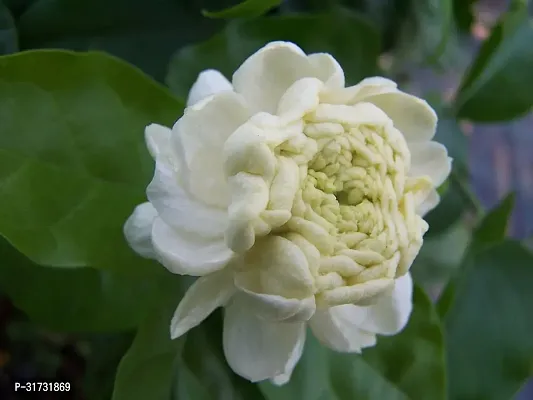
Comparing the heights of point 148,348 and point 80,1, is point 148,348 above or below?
below

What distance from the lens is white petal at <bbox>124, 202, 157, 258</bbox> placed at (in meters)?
0.31

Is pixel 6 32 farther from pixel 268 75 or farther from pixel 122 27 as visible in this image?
pixel 268 75

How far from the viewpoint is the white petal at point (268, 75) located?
301 mm

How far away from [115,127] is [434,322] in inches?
9.0

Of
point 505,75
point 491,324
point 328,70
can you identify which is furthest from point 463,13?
point 328,70

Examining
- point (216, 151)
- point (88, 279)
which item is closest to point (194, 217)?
point (216, 151)

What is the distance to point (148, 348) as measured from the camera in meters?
0.36

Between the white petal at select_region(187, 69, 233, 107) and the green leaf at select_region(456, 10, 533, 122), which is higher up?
the white petal at select_region(187, 69, 233, 107)

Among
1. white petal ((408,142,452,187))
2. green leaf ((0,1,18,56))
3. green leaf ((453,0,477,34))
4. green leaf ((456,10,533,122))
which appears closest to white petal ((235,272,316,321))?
white petal ((408,142,452,187))

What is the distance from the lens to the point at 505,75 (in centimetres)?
55

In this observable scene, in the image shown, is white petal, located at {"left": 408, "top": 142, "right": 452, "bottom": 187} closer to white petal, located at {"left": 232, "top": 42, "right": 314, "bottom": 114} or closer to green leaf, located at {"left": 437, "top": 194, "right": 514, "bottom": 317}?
white petal, located at {"left": 232, "top": 42, "right": 314, "bottom": 114}

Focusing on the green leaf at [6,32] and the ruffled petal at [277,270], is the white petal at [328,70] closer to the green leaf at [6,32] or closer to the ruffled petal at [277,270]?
the ruffled petal at [277,270]

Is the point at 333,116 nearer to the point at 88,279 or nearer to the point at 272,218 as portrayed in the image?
the point at 272,218

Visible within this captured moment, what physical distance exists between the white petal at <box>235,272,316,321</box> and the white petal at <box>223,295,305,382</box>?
0.02 meters
